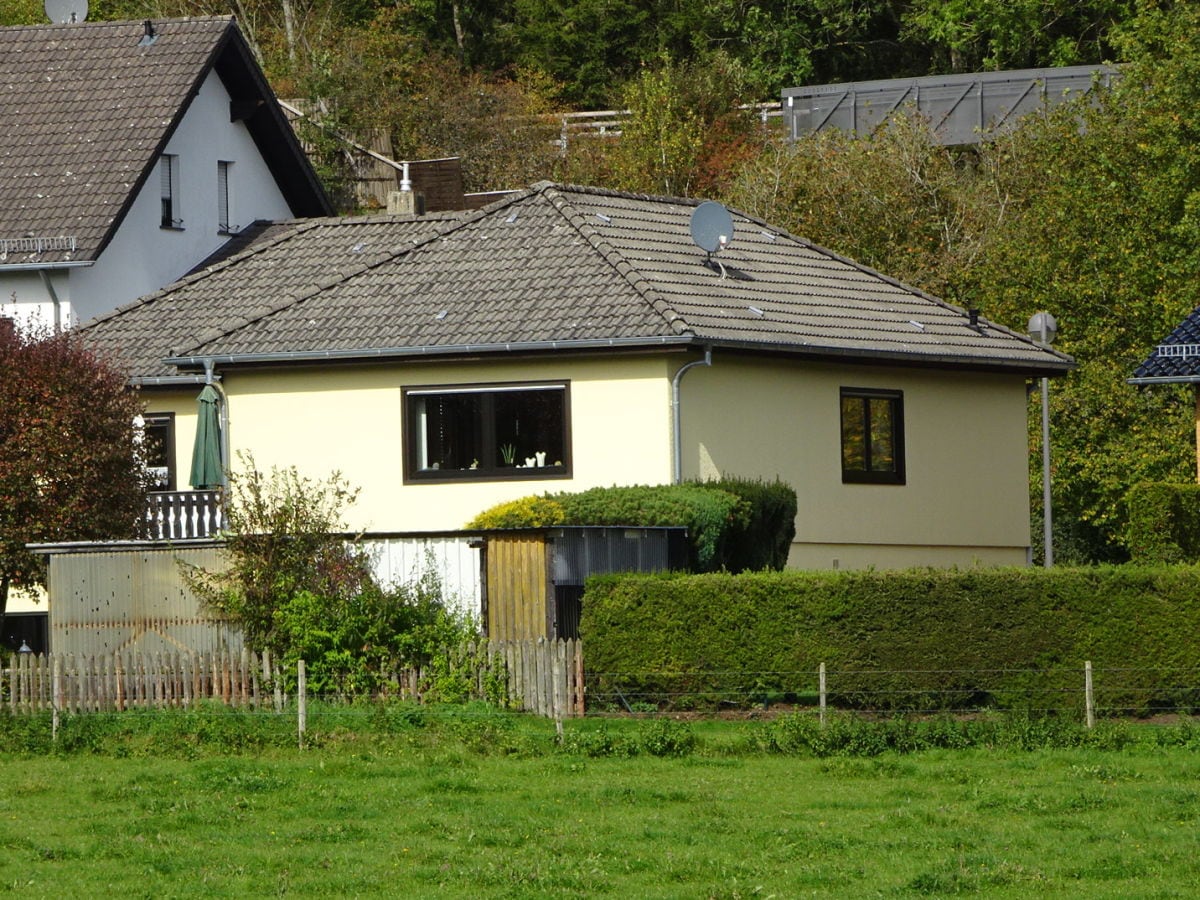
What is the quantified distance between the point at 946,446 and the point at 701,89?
26.5 m

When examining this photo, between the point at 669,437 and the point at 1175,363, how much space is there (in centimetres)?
641

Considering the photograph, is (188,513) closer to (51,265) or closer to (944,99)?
(51,265)

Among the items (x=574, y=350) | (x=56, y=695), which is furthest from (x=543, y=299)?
(x=56, y=695)

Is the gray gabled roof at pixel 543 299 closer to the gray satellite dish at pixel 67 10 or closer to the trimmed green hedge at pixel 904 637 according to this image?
the trimmed green hedge at pixel 904 637

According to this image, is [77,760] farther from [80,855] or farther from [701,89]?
[701,89]

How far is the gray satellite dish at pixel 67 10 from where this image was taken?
138 feet

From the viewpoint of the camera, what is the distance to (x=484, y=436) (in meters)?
26.9

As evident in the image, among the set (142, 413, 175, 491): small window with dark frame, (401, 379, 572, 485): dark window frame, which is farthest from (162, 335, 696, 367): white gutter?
(142, 413, 175, 491): small window with dark frame

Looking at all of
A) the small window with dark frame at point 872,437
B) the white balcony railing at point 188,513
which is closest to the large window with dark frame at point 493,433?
the white balcony railing at point 188,513

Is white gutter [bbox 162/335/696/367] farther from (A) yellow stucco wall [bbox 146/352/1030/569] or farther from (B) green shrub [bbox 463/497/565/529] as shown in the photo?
(B) green shrub [bbox 463/497/565/529]

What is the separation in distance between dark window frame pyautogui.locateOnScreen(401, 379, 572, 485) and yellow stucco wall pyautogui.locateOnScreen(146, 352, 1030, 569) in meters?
0.08

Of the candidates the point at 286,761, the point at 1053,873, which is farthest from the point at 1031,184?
the point at 1053,873

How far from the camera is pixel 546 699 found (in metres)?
20.5

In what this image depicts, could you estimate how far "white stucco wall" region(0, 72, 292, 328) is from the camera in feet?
111
